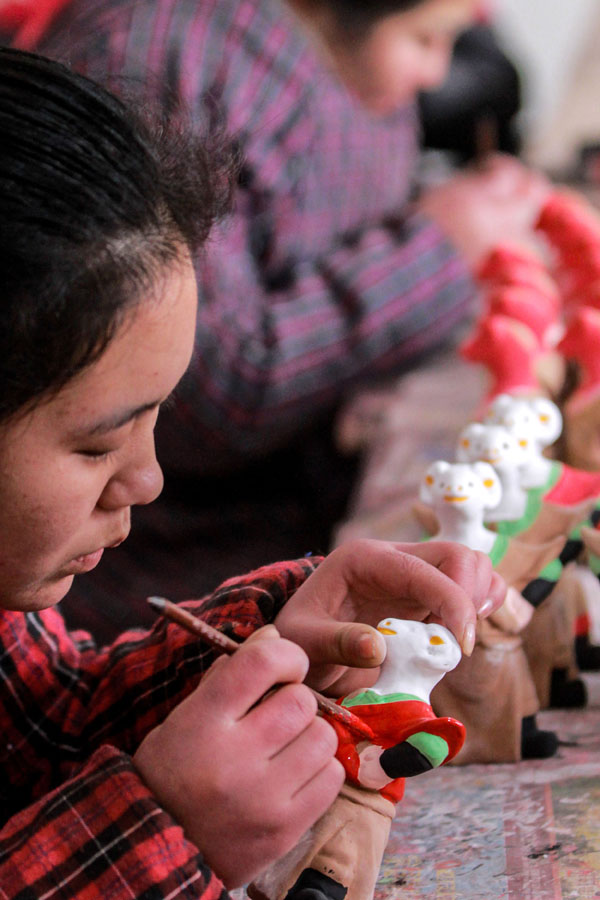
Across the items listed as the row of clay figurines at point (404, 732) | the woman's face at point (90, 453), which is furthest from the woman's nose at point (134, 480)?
the row of clay figurines at point (404, 732)

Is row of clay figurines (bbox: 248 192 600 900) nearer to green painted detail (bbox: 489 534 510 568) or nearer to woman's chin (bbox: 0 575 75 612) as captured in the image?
green painted detail (bbox: 489 534 510 568)

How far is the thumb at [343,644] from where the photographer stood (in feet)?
1.18

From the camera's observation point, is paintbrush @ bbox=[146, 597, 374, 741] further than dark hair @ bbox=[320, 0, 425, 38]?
No

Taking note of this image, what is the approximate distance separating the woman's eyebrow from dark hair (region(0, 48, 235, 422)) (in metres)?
0.02

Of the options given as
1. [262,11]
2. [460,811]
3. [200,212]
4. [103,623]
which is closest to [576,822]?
[460,811]

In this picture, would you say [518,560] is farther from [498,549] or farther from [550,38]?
[550,38]

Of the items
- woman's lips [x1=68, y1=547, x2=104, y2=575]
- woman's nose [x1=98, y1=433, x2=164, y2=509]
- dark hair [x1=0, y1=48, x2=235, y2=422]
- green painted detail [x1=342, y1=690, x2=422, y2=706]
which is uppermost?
dark hair [x1=0, y1=48, x2=235, y2=422]

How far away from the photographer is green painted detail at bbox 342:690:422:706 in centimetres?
36

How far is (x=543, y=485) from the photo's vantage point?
1.66 ft

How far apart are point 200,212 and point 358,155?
707 millimetres

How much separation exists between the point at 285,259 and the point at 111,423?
0.67 metres

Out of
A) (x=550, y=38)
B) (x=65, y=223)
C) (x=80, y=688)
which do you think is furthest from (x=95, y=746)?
(x=550, y=38)

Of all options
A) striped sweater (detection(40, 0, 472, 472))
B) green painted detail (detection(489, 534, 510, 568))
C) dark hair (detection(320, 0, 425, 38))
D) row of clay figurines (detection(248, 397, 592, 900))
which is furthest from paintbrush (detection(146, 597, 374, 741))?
dark hair (detection(320, 0, 425, 38))

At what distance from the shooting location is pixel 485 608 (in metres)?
0.41
